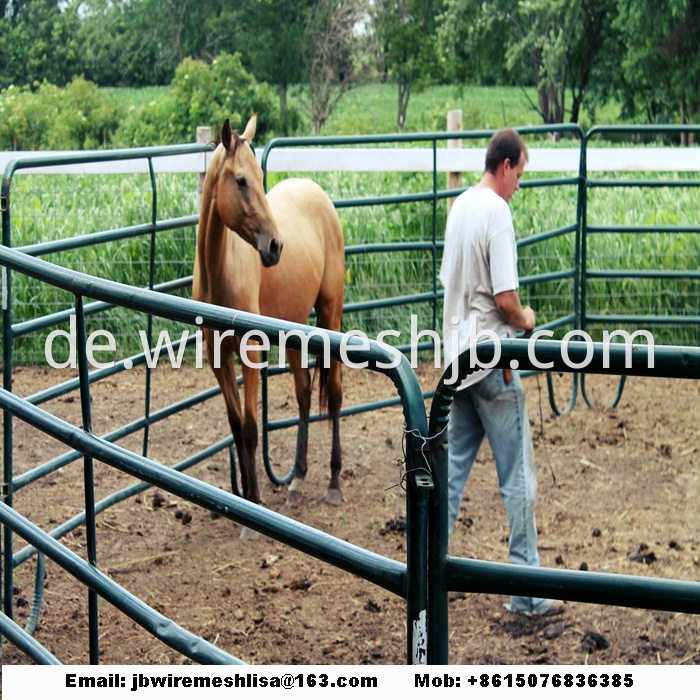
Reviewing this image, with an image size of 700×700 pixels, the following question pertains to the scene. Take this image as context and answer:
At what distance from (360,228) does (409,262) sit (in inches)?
21.8

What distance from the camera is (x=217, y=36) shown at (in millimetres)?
41031

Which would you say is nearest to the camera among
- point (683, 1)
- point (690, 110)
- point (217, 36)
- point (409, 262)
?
point (409, 262)

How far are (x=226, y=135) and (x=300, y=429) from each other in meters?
1.89

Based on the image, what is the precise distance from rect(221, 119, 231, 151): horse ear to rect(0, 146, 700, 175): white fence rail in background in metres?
2.20

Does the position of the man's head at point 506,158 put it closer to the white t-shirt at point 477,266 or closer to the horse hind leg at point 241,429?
the white t-shirt at point 477,266

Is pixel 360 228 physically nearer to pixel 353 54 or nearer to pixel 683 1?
pixel 683 1

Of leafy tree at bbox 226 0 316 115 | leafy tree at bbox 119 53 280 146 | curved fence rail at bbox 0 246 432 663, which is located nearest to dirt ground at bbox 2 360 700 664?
curved fence rail at bbox 0 246 432 663

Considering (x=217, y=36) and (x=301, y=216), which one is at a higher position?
(x=217, y=36)

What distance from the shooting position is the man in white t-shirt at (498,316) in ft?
12.3

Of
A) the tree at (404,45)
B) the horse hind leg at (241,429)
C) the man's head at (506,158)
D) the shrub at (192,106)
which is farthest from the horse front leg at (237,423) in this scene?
the tree at (404,45)

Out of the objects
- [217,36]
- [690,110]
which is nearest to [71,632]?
[690,110]

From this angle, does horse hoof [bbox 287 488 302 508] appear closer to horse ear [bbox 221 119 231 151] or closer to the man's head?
horse ear [bbox 221 119 231 151]

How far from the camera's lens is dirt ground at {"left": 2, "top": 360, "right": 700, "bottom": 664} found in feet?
12.0

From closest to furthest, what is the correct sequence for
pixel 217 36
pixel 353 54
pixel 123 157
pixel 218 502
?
pixel 218 502
pixel 123 157
pixel 353 54
pixel 217 36
